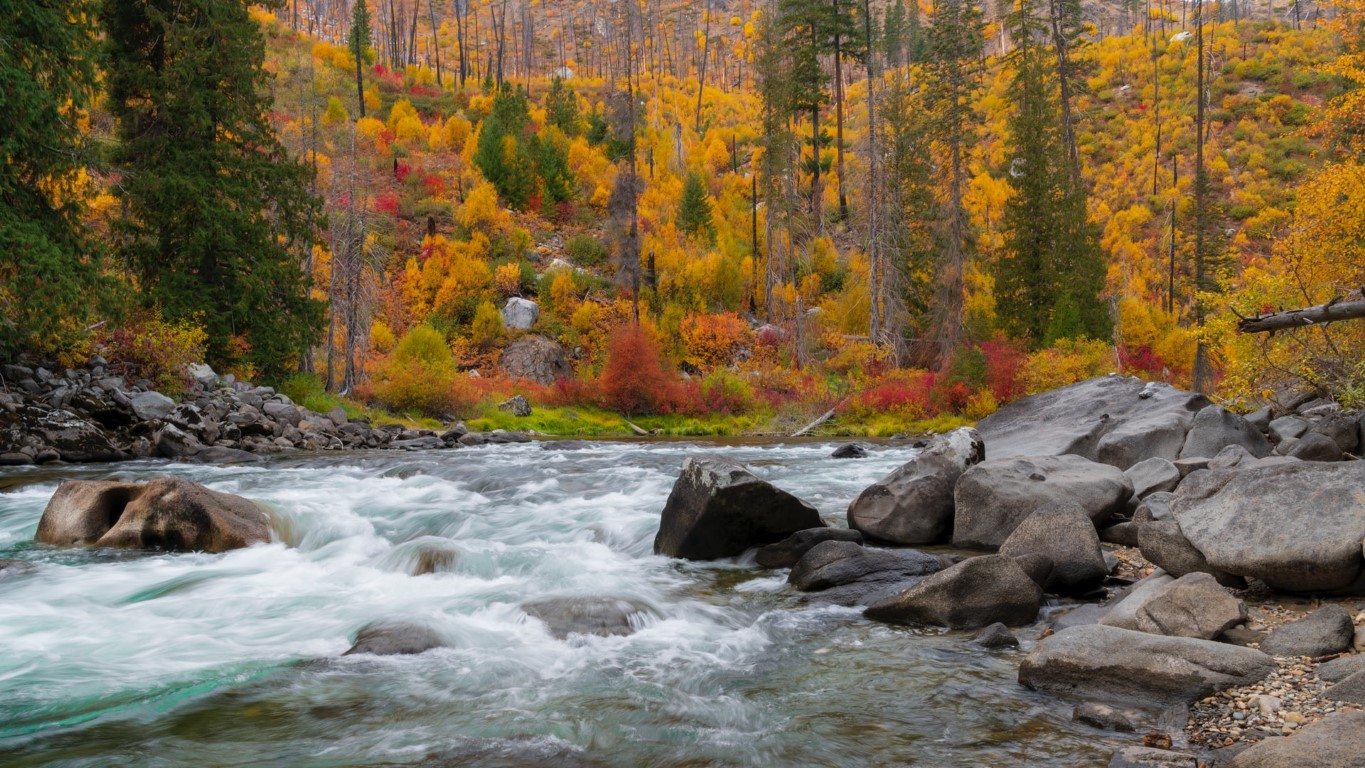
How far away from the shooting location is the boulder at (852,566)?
27.1 feet

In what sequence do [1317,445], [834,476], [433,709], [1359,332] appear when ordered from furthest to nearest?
[834,476] → [1359,332] → [1317,445] → [433,709]

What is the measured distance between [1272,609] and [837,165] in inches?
1715

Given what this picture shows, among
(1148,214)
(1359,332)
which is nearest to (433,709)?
(1359,332)

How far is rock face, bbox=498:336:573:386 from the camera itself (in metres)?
33.8

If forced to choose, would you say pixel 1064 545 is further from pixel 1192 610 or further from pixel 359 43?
pixel 359 43

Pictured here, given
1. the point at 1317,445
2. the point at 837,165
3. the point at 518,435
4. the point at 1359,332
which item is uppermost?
the point at 837,165

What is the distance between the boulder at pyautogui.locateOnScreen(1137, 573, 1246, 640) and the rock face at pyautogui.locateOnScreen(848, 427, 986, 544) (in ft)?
12.8

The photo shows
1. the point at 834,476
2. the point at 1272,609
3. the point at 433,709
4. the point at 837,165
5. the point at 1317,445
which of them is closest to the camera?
the point at 433,709

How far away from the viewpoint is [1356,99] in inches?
578

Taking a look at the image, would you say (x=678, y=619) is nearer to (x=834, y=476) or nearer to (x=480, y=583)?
(x=480, y=583)

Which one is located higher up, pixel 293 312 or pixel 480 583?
pixel 293 312

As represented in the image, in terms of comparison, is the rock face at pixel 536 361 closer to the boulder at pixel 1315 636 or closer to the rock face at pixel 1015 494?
the rock face at pixel 1015 494

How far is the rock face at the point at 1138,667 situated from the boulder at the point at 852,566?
2.73 meters

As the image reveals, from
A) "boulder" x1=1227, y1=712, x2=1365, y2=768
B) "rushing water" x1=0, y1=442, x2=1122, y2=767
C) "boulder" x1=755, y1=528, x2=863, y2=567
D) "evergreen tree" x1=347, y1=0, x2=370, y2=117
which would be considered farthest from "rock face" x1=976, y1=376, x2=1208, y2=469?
"evergreen tree" x1=347, y1=0, x2=370, y2=117
